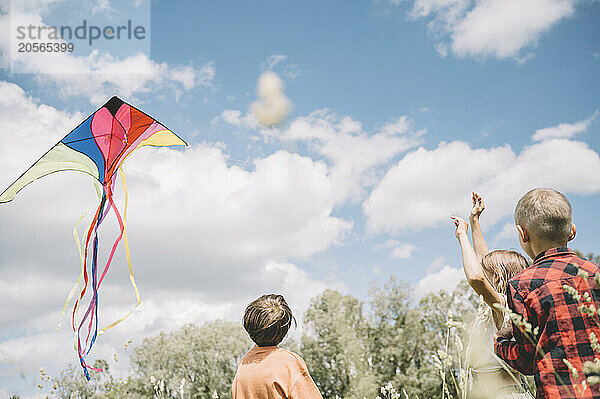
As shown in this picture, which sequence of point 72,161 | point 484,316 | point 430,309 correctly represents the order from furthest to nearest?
point 430,309 < point 72,161 < point 484,316

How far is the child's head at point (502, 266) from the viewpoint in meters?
2.62

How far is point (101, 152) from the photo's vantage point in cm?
573

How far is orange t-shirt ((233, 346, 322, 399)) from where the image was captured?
3.01 m

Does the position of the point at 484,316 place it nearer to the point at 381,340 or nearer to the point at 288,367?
the point at 288,367

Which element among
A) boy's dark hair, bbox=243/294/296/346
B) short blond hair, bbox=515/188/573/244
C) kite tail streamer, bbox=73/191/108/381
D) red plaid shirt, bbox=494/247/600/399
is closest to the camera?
red plaid shirt, bbox=494/247/600/399

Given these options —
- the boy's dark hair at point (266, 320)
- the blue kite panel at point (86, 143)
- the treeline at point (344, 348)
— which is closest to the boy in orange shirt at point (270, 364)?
the boy's dark hair at point (266, 320)

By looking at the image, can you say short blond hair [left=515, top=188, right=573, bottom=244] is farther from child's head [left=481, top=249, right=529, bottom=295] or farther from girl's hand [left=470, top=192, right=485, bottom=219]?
girl's hand [left=470, top=192, right=485, bottom=219]

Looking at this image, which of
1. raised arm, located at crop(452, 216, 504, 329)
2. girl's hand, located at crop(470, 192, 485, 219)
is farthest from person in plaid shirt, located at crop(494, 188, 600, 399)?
girl's hand, located at crop(470, 192, 485, 219)

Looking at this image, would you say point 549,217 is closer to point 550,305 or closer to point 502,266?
point 550,305

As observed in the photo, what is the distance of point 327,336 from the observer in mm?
29938

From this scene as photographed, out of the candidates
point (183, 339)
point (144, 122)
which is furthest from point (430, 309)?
point (144, 122)

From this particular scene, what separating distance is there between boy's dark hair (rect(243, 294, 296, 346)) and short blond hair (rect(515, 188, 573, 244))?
1647mm

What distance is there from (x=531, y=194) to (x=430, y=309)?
2850cm

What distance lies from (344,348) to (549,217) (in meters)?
28.1
